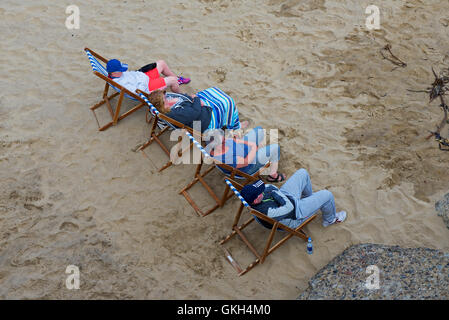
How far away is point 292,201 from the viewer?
4.29 metres

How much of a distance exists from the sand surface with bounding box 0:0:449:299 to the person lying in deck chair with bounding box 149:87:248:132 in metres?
0.58

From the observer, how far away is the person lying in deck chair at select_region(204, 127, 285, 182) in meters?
4.65

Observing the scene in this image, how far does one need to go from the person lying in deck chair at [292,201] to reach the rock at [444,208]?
3.19ft

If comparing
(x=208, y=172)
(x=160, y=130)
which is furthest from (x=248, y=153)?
(x=160, y=130)

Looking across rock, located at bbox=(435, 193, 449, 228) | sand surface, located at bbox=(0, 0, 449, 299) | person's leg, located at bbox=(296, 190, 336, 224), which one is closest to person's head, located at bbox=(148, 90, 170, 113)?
sand surface, located at bbox=(0, 0, 449, 299)

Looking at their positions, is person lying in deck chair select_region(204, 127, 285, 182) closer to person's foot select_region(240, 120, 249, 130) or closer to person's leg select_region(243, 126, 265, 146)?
person's leg select_region(243, 126, 265, 146)

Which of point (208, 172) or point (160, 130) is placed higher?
point (160, 130)

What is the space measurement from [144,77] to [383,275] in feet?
12.4

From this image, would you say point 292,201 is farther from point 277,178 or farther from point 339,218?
point 277,178

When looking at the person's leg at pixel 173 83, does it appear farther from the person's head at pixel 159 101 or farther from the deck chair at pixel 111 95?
the person's head at pixel 159 101

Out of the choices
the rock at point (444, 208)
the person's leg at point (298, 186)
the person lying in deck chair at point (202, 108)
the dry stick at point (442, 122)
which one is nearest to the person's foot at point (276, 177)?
the person's leg at point (298, 186)
